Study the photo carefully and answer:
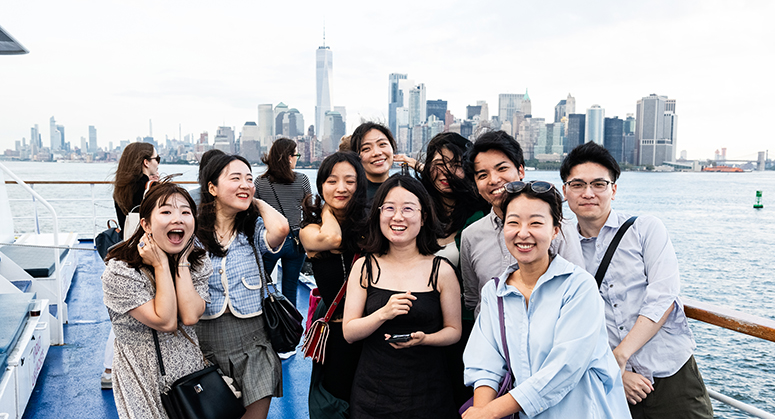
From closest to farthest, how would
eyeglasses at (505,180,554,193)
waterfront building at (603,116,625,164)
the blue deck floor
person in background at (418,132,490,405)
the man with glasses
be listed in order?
eyeglasses at (505,180,554,193), the man with glasses, person in background at (418,132,490,405), the blue deck floor, waterfront building at (603,116,625,164)

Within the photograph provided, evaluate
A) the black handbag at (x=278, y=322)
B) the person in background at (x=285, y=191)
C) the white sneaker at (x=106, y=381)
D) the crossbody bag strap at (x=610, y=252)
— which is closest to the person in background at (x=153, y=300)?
the black handbag at (x=278, y=322)

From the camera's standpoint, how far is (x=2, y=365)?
2.39 metres

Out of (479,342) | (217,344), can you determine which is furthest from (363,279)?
(217,344)

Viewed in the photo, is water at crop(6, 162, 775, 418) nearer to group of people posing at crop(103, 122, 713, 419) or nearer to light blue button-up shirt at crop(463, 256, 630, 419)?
group of people posing at crop(103, 122, 713, 419)

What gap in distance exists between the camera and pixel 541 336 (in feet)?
4.53

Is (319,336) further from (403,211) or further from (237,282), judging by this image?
(403,211)

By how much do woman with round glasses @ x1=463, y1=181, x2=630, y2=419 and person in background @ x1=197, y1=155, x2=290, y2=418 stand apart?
0.86 m

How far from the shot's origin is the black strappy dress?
1669 millimetres

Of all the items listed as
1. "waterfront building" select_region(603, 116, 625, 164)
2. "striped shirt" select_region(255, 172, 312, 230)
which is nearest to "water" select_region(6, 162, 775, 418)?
"striped shirt" select_region(255, 172, 312, 230)

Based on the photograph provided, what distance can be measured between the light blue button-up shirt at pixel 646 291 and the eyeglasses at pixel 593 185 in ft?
0.33

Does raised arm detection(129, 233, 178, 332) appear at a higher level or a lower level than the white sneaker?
higher

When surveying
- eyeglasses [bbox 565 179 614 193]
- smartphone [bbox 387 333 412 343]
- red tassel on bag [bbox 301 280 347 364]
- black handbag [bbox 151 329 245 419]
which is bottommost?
black handbag [bbox 151 329 245 419]

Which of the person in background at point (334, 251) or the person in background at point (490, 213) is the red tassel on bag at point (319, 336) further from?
the person in background at point (490, 213)

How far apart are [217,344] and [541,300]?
122 centimetres
